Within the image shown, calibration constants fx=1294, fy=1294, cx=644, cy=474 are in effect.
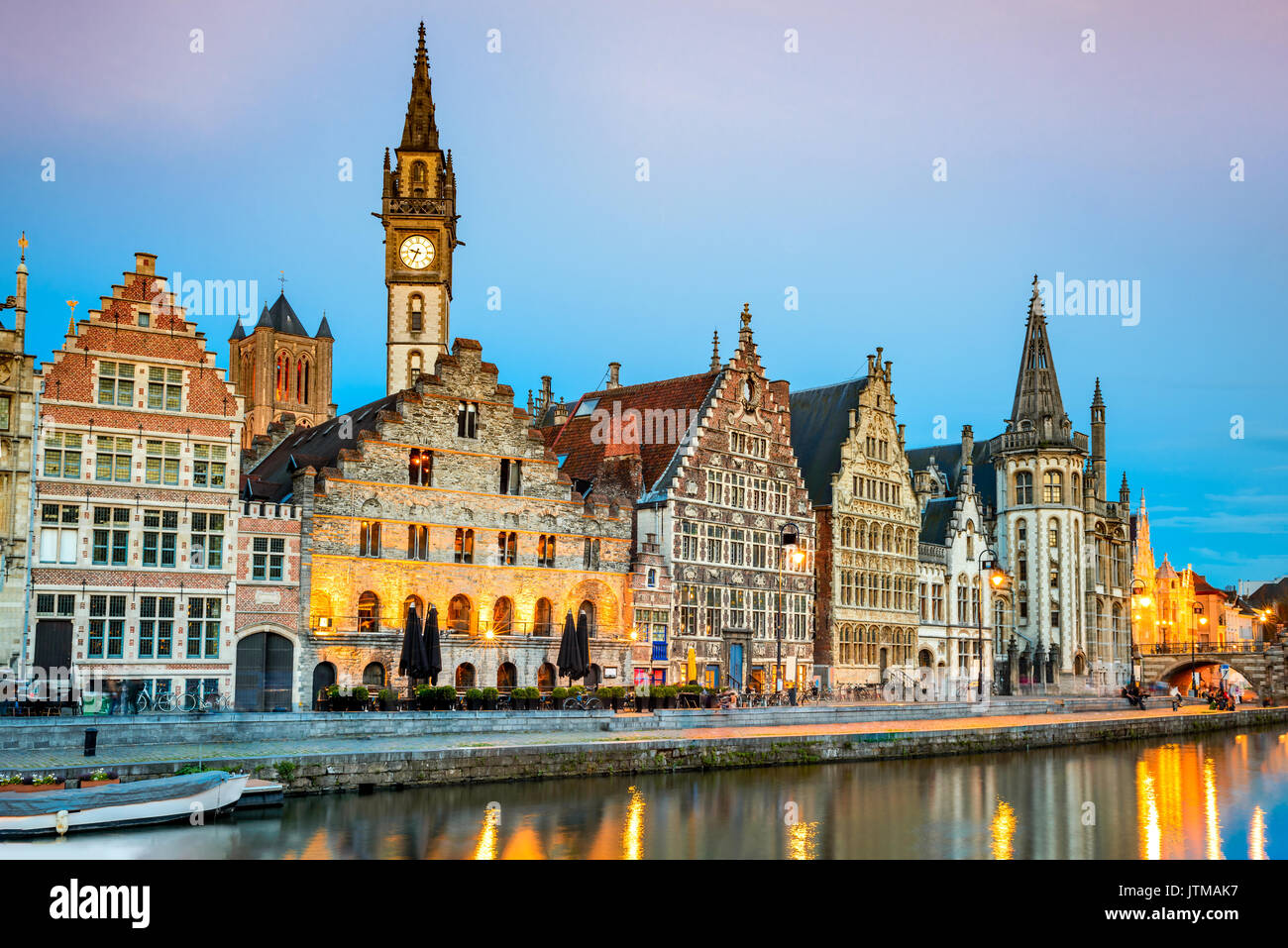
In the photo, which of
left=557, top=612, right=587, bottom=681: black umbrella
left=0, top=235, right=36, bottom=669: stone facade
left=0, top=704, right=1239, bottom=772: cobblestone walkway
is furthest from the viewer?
left=557, top=612, right=587, bottom=681: black umbrella

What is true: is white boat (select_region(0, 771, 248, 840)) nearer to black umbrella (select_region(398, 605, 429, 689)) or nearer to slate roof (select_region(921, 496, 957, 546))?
black umbrella (select_region(398, 605, 429, 689))

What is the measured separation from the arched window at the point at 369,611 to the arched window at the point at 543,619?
20.8ft

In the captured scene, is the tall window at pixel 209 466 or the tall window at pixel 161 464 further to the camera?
the tall window at pixel 209 466

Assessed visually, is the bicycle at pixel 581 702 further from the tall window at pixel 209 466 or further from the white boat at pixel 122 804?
the white boat at pixel 122 804

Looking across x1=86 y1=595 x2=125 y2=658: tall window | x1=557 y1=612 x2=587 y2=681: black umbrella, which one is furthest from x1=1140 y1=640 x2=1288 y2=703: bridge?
x1=86 y1=595 x2=125 y2=658: tall window

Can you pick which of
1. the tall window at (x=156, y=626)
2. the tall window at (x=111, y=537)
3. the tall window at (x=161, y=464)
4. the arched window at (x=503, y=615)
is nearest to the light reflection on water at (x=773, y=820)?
the tall window at (x=156, y=626)

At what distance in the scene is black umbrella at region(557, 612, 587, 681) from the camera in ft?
143

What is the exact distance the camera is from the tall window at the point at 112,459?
131ft

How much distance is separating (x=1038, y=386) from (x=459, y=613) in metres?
51.1

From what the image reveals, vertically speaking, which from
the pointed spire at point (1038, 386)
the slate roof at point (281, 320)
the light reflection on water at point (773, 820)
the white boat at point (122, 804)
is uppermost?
the slate roof at point (281, 320)

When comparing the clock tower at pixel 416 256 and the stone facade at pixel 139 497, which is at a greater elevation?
the clock tower at pixel 416 256

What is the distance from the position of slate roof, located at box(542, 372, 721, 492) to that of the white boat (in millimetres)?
28820

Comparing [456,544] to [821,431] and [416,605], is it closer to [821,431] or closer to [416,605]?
[416,605]

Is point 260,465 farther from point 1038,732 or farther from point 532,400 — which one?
point 1038,732
